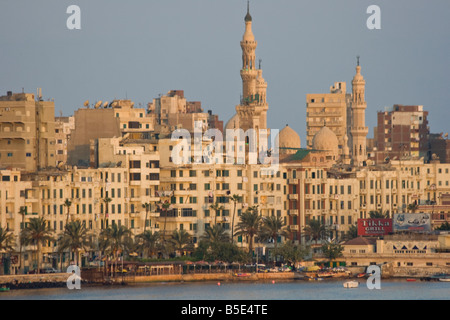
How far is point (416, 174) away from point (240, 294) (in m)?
60.5

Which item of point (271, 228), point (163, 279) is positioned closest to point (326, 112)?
point (271, 228)

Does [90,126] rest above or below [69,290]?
above

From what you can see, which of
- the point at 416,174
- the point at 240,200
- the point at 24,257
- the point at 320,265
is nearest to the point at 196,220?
the point at 240,200

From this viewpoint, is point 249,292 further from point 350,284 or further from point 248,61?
point 248,61

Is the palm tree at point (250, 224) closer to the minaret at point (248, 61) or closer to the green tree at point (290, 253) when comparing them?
the green tree at point (290, 253)

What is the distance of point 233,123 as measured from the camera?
6663 inches

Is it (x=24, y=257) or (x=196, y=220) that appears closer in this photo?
(x=24, y=257)

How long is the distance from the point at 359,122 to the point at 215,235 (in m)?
50.3

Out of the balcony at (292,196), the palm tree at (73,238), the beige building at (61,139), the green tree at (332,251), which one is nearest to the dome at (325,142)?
the balcony at (292,196)

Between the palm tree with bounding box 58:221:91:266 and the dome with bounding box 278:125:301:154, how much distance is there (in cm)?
5626

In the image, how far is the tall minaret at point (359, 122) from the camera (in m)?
173

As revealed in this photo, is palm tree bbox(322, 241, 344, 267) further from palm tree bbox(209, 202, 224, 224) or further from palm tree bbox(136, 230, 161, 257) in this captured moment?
palm tree bbox(136, 230, 161, 257)

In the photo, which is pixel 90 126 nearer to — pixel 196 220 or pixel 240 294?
pixel 196 220

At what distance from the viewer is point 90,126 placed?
142 m
